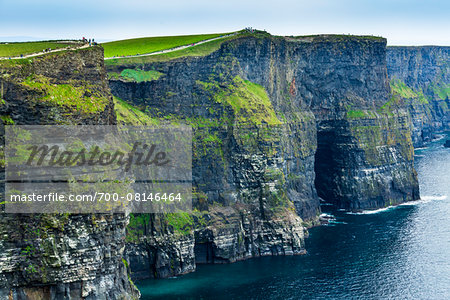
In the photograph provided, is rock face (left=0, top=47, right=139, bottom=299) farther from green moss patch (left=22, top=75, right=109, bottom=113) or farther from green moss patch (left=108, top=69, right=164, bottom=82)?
green moss patch (left=108, top=69, right=164, bottom=82)

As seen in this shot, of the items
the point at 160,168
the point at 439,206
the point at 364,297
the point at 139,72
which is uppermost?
the point at 139,72

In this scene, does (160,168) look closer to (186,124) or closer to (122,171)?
(186,124)

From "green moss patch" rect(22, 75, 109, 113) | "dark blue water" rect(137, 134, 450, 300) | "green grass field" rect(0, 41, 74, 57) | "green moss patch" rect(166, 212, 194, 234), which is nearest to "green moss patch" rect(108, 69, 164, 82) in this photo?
"green grass field" rect(0, 41, 74, 57)

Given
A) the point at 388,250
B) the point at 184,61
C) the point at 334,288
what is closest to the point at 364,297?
the point at 334,288

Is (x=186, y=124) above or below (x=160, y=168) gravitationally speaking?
above

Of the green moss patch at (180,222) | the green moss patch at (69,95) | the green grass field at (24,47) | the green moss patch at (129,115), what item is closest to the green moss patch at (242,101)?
the green moss patch at (129,115)

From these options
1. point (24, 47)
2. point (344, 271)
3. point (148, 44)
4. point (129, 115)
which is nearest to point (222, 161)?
point (129, 115)
